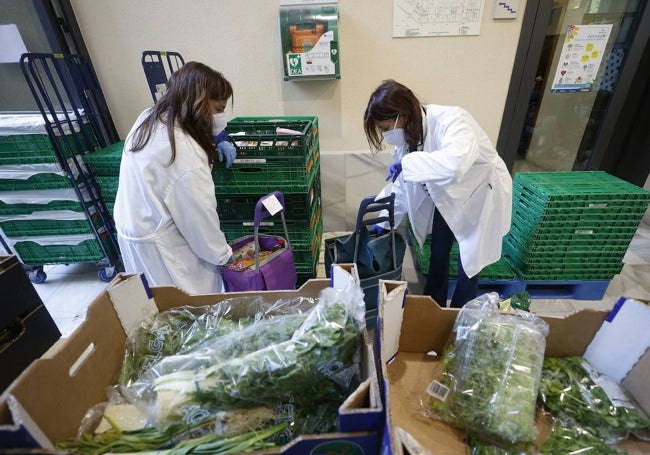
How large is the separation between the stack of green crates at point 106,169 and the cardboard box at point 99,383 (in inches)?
67.2

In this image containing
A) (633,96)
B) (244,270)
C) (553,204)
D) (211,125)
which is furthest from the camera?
(633,96)

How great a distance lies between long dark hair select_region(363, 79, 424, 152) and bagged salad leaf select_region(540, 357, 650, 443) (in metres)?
Answer: 1.19

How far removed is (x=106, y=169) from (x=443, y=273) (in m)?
2.53

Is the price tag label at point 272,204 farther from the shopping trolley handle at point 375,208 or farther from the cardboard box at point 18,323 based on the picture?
the cardboard box at point 18,323

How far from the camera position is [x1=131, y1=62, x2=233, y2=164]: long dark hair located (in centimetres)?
135

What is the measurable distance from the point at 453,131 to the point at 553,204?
38.8 inches

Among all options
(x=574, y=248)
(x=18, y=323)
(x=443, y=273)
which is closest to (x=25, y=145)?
(x=18, y=323)

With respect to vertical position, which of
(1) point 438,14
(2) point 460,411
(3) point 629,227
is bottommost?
(3) point 629,227

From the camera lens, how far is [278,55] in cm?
258

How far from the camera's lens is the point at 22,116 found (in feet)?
7.23

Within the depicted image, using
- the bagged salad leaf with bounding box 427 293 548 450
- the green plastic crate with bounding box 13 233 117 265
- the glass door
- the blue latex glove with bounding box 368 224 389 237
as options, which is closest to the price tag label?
the blue latex glove with bounding box 368 224 389 237

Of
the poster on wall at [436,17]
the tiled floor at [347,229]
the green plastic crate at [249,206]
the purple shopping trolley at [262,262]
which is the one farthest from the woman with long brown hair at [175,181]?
the poster on wall at [436,17]

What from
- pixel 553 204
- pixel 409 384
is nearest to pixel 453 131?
pixel 553 204

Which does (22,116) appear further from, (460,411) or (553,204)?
(553,204)
